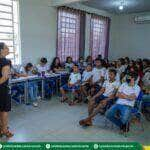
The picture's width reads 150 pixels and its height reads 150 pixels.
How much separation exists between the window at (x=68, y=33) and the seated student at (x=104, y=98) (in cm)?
264

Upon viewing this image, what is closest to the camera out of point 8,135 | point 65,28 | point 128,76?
point 8,135

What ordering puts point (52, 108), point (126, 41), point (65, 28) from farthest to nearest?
1. point (126, 41)
2. point (65, 28)
3. point (52, 108)

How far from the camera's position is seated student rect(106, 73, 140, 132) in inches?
123

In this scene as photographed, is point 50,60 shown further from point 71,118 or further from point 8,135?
point 8,135

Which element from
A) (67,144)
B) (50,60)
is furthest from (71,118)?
(67,144)

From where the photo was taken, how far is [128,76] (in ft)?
10.6

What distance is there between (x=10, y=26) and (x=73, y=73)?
1.88 meters

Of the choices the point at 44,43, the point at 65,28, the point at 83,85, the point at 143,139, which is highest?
the point at 65,28

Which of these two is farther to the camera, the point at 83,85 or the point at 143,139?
the point at 83,85

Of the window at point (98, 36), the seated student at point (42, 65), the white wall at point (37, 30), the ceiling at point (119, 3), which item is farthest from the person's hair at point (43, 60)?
the window at point (98, 36)

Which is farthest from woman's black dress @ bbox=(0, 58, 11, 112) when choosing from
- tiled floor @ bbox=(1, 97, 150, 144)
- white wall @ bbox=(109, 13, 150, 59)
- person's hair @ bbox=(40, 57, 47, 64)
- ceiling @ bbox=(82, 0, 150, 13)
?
white wall @ bbox=(109, 13, 150, 59)

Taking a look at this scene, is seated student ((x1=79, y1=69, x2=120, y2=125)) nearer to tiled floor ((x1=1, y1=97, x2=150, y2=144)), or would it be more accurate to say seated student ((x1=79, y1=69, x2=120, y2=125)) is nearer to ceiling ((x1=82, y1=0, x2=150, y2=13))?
tiled floor ((x1=1, y1=97, x2=150, y2=144))

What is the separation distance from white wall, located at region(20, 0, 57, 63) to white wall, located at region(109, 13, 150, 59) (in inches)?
131

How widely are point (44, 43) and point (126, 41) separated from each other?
3.92 meters
